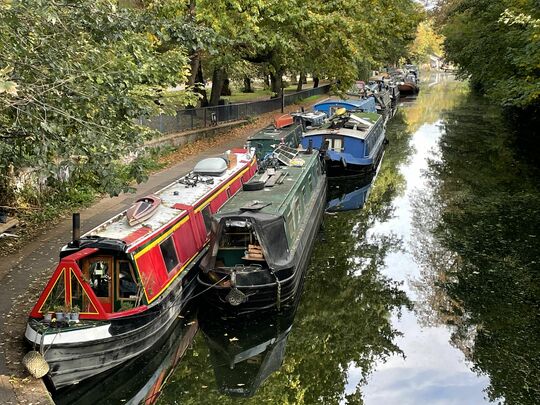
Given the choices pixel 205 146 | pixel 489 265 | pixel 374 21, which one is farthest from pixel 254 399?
pixel 374 21

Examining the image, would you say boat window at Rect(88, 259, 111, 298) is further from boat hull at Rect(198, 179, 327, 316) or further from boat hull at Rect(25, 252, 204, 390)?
boat hull at Rect(198, 179, 327, 316)

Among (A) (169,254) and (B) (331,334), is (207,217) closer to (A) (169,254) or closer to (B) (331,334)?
(A) (169,254)

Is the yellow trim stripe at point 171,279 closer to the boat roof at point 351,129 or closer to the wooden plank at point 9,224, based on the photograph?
the wooden plank at point 9,224

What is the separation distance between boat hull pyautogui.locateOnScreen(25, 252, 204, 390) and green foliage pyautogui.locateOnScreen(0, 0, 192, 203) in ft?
7.28

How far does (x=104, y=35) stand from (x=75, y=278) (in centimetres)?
415

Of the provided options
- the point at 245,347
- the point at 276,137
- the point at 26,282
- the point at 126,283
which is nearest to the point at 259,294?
the point at 245,347

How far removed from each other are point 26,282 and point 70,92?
4279mm

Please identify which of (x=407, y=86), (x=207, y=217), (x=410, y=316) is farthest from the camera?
(x=407, y=86)

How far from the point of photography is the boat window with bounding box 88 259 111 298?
30.9 feet

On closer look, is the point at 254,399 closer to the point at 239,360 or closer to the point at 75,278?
the point at 239,360

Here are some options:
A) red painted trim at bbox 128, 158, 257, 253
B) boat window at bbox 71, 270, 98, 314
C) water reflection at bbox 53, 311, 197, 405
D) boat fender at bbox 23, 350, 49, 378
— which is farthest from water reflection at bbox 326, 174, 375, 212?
boat fender at bbox 23, 350, 49, 378

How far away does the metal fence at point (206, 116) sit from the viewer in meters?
23.9

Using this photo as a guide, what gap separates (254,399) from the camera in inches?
368

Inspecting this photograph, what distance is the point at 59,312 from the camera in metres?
8.78
